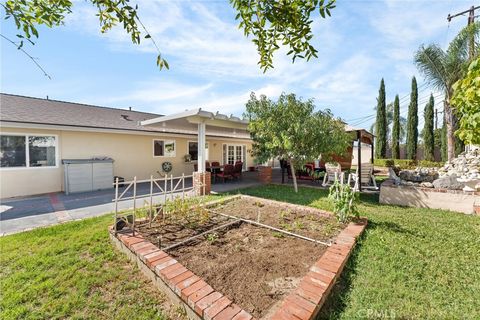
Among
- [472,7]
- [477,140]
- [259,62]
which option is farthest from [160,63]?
[472,7]

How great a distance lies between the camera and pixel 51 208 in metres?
7.02

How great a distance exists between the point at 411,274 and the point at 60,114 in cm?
1412

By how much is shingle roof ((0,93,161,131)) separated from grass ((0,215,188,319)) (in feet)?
22.1

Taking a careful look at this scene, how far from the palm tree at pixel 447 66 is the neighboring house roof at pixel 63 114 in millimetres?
14370

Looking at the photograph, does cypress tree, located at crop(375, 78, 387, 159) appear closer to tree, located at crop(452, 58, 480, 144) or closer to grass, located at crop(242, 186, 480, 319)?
grass, located at crop(242, 186, 480, 319)

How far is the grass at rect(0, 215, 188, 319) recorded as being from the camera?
2.54 metres

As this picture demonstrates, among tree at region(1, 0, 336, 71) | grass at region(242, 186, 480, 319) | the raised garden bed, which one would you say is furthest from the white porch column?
the raised garden bed

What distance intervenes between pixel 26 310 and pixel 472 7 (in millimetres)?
21905

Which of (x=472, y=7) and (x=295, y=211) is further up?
(x=472, y=7)

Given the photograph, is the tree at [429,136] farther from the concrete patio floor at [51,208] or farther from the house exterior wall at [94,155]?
the concrete patio floor at [51,208]

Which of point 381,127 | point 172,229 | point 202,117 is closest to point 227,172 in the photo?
point 202,117

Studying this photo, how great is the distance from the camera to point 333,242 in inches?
153

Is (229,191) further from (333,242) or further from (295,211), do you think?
(333,242)

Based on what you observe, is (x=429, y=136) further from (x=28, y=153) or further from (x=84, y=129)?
(x=28, y=153)
